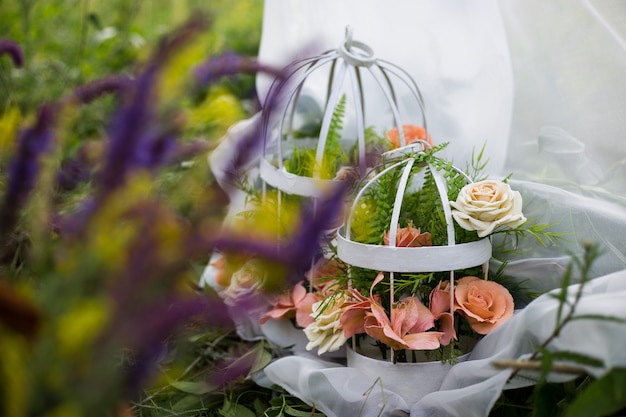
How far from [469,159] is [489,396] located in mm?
629

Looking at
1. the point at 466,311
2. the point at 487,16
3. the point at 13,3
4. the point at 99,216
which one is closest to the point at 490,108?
the point at 487,16

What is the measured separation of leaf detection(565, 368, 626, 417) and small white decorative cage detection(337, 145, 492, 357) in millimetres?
306

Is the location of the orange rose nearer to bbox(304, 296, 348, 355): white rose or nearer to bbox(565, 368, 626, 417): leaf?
bbox(304, 296, 348, 355): white rose

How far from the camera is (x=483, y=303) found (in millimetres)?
946

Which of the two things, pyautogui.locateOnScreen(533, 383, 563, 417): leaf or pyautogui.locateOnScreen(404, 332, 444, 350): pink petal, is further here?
pyautogui.locateOnScreen(404, 332, 444, 350): pink petal

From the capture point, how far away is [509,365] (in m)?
0.63

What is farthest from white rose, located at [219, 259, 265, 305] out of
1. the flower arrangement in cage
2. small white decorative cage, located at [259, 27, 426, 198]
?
small white decorative cage, located at [259, 27, 426, 198]

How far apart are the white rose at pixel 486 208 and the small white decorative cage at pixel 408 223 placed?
0.07 feet

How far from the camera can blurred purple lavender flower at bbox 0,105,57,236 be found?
46cm

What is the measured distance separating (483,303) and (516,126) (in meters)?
0.58

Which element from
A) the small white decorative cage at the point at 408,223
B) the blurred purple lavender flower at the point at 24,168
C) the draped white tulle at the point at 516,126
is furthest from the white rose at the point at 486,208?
the blurred purple lavender flower at the point at 24,168

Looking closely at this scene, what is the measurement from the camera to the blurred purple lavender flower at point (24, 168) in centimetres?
46

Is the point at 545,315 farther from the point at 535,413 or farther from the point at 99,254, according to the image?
the point at 99,254

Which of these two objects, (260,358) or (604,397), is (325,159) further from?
(604,397)
